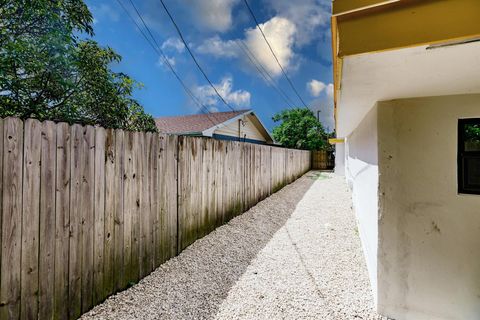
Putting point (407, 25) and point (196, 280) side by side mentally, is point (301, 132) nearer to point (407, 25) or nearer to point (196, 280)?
point (196, 280)

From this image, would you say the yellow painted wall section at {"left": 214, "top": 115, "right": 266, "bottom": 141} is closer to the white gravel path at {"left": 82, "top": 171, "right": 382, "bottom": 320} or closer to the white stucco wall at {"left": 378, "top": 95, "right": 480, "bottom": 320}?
the white gravel path at {"left": 82, "top": 171, "right": 382, "bottom": 320}

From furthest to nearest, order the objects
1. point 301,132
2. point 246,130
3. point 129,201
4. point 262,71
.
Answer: point 301,132 → point 246,130 → point 262,71 → point 129,201

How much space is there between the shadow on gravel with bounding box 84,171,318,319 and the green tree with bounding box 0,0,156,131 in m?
3.80

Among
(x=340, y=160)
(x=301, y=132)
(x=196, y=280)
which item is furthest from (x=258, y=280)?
(x=301, y=132)

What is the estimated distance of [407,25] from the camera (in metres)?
1.00

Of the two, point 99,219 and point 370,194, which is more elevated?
point 370,194

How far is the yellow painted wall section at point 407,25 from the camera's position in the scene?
36.6 inches

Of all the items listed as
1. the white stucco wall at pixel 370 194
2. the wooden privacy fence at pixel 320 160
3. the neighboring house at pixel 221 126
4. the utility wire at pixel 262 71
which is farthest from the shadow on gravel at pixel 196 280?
the wooden privacy fence at pixel 320 160

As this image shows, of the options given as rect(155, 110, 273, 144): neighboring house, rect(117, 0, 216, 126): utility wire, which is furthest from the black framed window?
rect(155, 110, 273, 144): neighboring house

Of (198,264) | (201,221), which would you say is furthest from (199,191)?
(198,264)

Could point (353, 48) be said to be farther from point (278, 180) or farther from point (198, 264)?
point (278, 180)

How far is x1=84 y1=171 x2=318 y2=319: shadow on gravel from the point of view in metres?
2.37

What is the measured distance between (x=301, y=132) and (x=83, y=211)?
19636 mm

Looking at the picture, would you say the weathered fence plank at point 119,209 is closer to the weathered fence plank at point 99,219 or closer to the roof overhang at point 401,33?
the weathered fence plank at point 99,219
